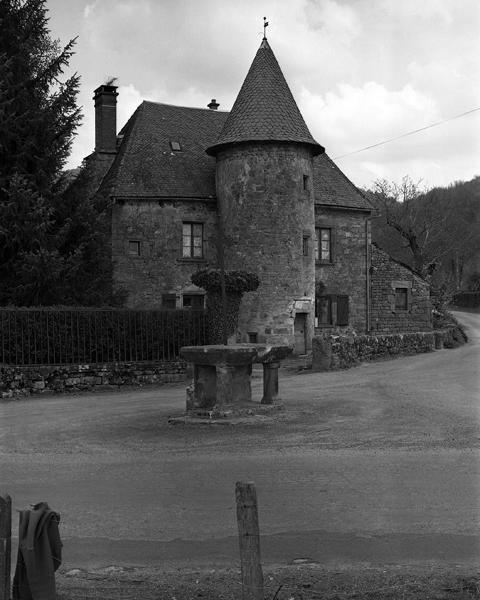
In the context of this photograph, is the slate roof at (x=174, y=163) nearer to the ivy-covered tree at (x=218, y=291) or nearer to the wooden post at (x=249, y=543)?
the ivy-covered tree at (x=218, y=291)

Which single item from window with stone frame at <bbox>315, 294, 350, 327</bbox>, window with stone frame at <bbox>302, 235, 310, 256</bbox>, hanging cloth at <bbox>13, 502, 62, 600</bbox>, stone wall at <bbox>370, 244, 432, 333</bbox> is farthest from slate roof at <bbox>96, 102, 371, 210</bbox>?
hanging cloth at <bbox>13, 502, 62, 600</bbox>

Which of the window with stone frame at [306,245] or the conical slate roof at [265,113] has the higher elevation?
the conical slate roof at [265,113]

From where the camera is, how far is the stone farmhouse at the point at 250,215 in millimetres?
28594

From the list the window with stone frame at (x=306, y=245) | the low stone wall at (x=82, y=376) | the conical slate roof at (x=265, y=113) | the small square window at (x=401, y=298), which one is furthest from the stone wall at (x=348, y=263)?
the low stone wall at (x=82, y=376)

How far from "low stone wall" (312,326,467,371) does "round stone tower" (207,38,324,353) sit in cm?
395

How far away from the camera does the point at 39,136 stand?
2444 centimetres

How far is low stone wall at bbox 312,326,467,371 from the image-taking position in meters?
22.9

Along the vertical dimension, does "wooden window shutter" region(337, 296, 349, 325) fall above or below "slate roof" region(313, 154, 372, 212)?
below

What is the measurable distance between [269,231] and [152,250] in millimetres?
4957

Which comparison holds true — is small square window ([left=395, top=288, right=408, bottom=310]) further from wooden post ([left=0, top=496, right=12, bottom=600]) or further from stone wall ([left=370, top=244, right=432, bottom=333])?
wooden post ([left=0, top=496, right=12, bottom=600])

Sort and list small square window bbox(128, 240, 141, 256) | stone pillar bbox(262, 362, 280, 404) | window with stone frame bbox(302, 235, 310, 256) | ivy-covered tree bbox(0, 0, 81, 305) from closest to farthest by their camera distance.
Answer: stone pillar bbox(262, 362, 280, 404), ivy-covered tree bbox(0, 0, 81, 305), window with stone frame bbox(302, 235, 310, 256), small square window bbox(128, 240, 141, 256)

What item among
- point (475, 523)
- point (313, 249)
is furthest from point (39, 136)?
point (475, 523)

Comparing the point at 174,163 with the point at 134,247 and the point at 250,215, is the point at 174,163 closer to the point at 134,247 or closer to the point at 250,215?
the point at 134,247

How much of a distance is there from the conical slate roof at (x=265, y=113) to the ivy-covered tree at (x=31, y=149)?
6461mm
